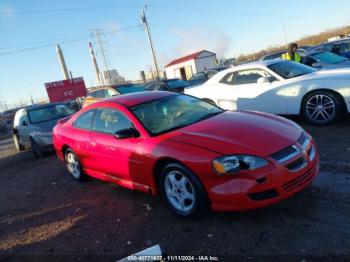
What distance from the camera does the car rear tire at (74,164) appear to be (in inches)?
247

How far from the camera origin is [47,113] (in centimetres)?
1124

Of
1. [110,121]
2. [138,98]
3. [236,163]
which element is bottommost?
[236,163]

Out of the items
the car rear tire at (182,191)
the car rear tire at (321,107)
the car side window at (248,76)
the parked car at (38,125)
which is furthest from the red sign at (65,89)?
the car rear tire at (182,191)

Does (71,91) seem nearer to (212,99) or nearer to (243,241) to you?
(212,99)

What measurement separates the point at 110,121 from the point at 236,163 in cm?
233

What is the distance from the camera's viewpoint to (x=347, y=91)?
6973mm

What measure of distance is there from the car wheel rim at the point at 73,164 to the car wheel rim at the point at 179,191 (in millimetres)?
2606

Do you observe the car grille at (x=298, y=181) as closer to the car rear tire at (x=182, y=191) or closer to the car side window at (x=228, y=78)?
the car rear tire at (x=182, y=191)

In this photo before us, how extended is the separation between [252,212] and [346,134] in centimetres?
350

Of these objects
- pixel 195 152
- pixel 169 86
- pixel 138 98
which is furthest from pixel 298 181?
pixel 169 86

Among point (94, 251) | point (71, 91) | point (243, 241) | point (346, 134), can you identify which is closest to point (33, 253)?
point (94, 251)

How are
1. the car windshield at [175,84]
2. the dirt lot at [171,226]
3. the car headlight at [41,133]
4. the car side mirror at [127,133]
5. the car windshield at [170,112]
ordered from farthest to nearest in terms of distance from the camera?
1. the car windshield at [175,84]
2. the car headlight at [41,133]
3. the car windshield at [170,112]
4. the car side mirror at [127,133]
5. the dirt lot at [171,226]

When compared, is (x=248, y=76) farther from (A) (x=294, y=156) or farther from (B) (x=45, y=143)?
(B) (x=45, y=143)

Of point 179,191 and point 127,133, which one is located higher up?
point 127,133
